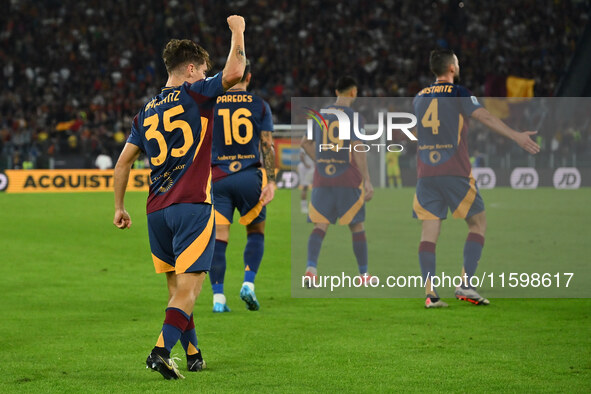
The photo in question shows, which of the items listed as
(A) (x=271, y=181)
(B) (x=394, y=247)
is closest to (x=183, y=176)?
(A) (x=271, y=181)

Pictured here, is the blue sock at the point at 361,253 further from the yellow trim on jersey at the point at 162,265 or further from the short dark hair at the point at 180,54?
the short dark hair at the point at 180,54

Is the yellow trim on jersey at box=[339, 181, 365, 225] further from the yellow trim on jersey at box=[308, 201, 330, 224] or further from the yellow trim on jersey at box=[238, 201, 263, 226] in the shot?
the yellow trim on jersey at box=[238, 201, 263, 226]

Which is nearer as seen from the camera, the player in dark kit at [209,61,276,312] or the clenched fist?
the clenched fist

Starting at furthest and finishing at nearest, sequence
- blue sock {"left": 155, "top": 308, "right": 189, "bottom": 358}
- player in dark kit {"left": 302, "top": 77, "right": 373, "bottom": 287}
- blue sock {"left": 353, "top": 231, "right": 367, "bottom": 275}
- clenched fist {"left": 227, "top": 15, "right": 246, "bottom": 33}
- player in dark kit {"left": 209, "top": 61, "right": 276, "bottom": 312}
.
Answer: blue sock {"left": 353, "top": 231, "right": 367, "bottom": 275}, player in dark kit {"left": 302, "top": 77, "right": 373, "bottom": 287}, player in dark kit {"left": 209, "top": 61, "right": 276, "bottom": 312}, blue sock {"left": 155, "top": 308, "right": 189, "bottom": 358}, clenched fist {"left": 227, "top": 15, "right": 246, "bottom": 33}

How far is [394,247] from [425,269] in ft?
3.51

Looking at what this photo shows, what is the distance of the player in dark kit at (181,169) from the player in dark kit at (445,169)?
318 centimetres

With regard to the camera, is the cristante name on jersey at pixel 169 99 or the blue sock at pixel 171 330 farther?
the cristante name on jersey at pixel 169 99

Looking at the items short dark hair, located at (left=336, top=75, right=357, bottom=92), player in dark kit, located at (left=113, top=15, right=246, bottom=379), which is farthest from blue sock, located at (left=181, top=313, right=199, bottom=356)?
short dark hair, located at (left=336, top=75, right=357, bottom=92)

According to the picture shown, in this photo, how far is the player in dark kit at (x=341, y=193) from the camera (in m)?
9.02

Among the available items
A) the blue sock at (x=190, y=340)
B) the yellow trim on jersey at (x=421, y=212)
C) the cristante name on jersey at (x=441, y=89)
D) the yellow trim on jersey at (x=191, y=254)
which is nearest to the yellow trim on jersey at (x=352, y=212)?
the yellow trim on jersey at (x=421, y=212)

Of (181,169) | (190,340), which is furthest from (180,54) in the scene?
(190,340)

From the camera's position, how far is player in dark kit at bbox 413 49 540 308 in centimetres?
822

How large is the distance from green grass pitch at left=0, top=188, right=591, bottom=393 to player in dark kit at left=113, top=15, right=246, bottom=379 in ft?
1.90

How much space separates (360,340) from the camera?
6.79m
